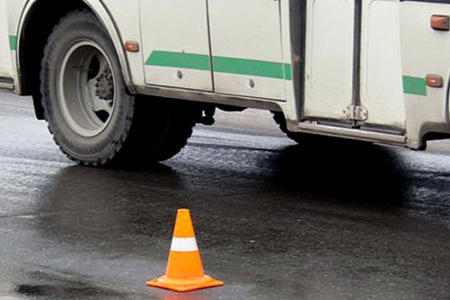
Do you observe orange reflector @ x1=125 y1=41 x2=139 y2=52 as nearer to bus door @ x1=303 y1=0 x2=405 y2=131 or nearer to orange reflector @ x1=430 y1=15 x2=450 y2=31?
bus door @ x1=303 y1=0 x2=405 y2=131

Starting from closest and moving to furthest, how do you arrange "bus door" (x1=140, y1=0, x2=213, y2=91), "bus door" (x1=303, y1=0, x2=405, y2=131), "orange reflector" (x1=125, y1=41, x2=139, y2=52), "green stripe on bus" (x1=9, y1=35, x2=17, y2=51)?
1. "bus door" (x1=303, y1=0, x2=405, y2=131)
2. "bus door" (x1=140, y1=0, x2=213, y2=91)
3. "orange reflector" (x1=125, y1=41, x2=139, y2=52)
4. "green stripe on bus" (x1=9, y1=35, x2=17, y2=51)

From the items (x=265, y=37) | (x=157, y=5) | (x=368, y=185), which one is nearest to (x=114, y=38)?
(x=157, y=5)

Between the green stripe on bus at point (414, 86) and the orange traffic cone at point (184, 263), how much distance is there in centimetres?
204

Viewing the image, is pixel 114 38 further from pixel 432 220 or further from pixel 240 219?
pixel 432 220

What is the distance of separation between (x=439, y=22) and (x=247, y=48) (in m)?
1.46

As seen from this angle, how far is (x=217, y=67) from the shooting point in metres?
9.27

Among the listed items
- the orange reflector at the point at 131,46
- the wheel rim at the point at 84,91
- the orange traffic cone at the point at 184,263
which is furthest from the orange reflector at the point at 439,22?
the wheel rim at the point at 84,91

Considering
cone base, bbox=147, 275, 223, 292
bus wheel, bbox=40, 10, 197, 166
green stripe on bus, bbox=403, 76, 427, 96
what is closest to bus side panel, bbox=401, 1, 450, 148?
green stripe on bus, bbox=403, 76, 427, 96

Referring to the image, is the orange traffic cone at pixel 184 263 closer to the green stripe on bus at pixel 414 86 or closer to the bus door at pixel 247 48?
the green stripe on bus at pixel 414 86

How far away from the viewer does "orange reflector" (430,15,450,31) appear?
7.96m

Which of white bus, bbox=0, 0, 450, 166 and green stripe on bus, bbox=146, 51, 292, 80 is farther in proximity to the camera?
green stripe on bus, bbox=146, 51, 292, 80

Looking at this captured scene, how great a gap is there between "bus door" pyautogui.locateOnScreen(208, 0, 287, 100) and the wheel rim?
1.38 meters

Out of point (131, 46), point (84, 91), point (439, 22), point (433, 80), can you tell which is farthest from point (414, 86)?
point (84, 91)

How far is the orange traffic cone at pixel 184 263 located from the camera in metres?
6.74
